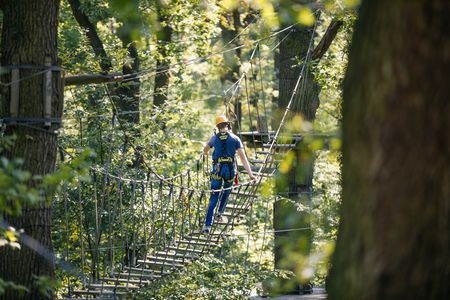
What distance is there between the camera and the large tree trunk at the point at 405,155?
253 centimetres

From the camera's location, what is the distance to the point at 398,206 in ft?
8.37

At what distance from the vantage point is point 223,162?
8820 millimetres

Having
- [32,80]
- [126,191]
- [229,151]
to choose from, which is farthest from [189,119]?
[32,80]

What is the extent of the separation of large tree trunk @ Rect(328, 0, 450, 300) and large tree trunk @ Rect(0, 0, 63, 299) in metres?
3.27

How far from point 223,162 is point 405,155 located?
6304 mm

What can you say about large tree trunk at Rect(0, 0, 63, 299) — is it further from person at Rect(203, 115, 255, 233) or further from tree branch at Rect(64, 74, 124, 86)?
person at Rect(203, 115, 255, 233)

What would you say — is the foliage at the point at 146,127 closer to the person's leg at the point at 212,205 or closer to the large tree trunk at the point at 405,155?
the person's leg at the point at 212,205

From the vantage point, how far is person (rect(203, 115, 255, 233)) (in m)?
8.73

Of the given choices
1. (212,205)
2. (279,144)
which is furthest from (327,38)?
(279,144)

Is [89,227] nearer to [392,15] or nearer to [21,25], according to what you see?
[21,25]

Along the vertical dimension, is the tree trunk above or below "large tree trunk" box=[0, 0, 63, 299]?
above

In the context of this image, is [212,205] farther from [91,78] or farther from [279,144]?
[279,144]

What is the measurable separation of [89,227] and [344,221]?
792 centimetres

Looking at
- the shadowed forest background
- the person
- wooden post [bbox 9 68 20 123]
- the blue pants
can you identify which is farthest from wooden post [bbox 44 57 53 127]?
the blue pants
